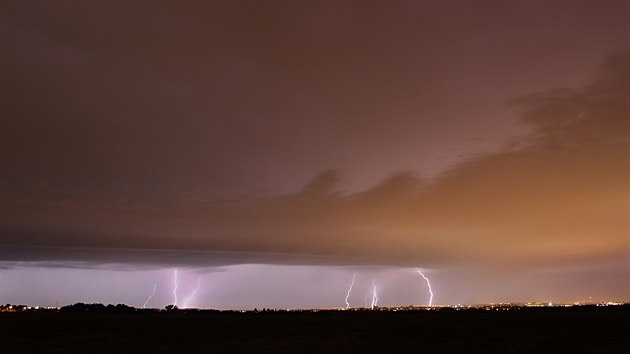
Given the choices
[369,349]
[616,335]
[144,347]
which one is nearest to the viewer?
[369,349]

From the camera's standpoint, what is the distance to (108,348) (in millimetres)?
39031

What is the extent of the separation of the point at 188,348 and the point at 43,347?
1046 centimetres

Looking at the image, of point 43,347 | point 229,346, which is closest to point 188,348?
point 229,346

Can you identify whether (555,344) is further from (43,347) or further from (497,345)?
(43,347)

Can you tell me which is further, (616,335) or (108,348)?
(616,335)

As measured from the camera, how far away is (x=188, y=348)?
128 feet

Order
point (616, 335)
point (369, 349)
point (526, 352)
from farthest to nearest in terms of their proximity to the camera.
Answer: point (616, 335) < point (369, 349) < point (526, 352)

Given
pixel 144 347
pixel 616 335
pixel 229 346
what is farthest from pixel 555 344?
pixel 144 347

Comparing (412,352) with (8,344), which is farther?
(8,344)

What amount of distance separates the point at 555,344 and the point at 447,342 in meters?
7.24

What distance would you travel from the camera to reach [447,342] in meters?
41.5

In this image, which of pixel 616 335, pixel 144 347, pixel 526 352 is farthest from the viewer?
pixel 616 335

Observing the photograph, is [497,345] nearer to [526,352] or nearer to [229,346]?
[526,352]

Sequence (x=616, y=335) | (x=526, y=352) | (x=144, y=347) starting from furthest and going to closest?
(x=616, y=335)
(x=144, y=347)
(x=526, y=352)
